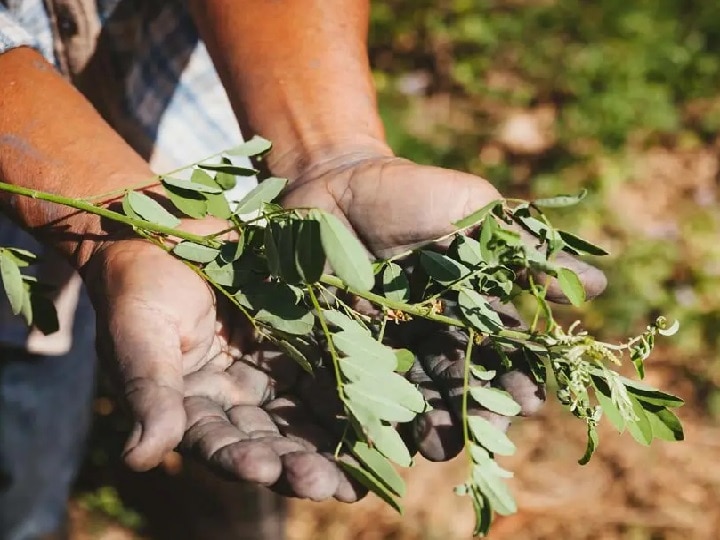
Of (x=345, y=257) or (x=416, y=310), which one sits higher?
(x=345, y=257)

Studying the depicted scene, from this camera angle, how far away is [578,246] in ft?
3.70

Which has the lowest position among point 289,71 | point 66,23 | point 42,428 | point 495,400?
point 42,428

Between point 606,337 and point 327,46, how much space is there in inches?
59.1

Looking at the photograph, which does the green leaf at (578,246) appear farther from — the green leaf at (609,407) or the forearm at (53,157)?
the forearm at (53,157)

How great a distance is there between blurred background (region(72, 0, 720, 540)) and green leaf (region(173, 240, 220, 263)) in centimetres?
140

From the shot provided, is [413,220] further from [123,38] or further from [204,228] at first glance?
[123,38]

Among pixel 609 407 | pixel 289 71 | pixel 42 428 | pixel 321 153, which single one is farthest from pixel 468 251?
pixel 42 428

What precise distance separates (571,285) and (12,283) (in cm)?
71

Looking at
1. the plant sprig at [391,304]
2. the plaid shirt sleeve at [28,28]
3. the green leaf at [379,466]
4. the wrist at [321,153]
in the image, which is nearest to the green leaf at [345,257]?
the plant sprig at [391,304]

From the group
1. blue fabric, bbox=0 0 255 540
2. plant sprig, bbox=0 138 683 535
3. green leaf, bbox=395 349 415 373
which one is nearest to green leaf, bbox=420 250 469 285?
plant sprig, bbox=0 138 683 535

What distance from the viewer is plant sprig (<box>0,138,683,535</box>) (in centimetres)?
103

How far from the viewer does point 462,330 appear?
47.3 inches

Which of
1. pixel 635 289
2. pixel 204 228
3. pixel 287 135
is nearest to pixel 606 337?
pixel 635 289

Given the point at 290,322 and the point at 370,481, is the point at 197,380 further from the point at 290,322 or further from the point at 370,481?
the point at 370,481
